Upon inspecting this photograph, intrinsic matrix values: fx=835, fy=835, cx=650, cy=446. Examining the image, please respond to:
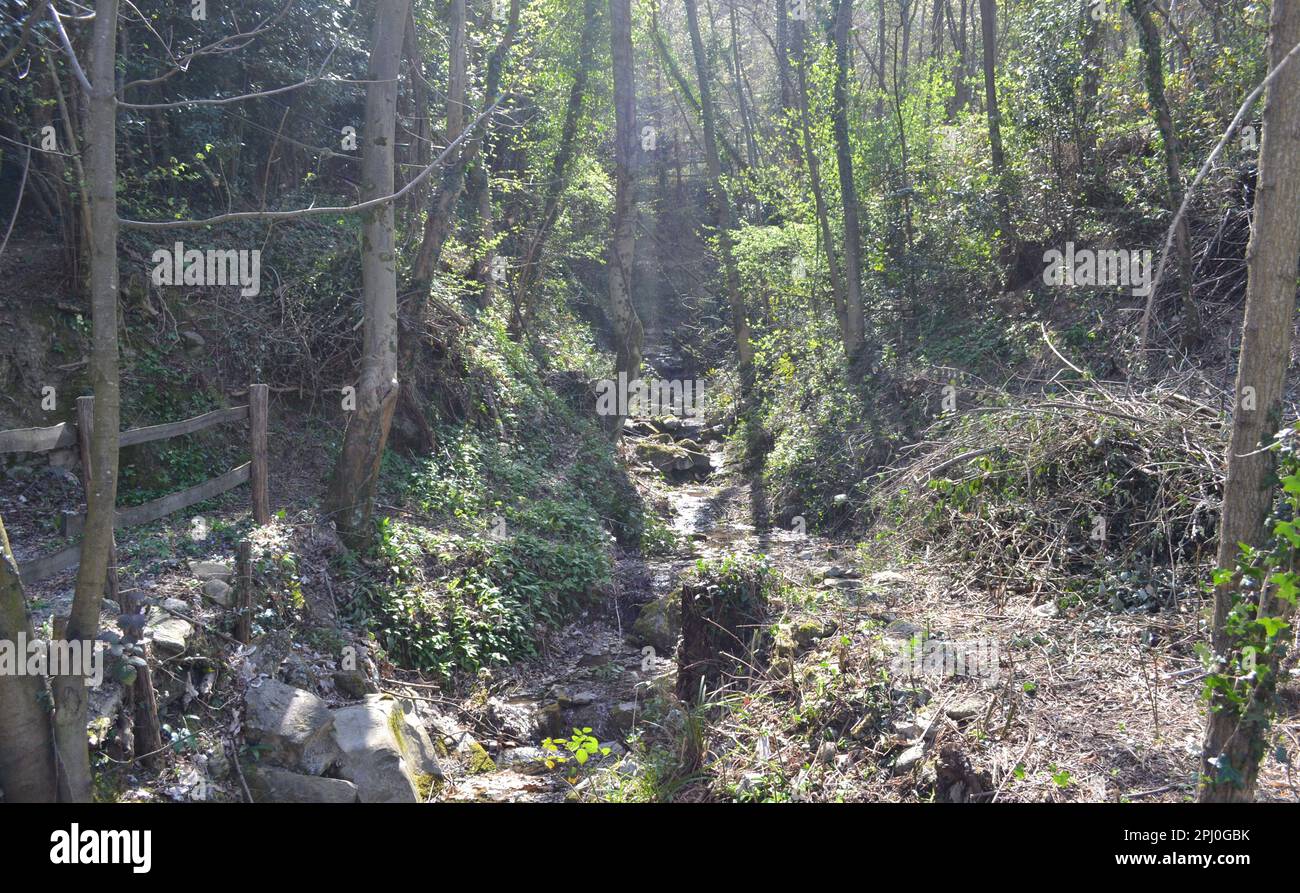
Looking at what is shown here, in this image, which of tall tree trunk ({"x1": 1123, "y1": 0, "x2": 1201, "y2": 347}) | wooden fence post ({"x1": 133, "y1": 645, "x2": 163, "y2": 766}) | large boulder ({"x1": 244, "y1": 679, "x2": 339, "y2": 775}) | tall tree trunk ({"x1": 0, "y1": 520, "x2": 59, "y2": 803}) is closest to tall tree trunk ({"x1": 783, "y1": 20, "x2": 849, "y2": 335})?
tall tree trunk ({"x1": 1123, "y1": 0, "x2": 1201, "y2": 347})

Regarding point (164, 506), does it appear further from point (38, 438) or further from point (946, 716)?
point (946, 716)

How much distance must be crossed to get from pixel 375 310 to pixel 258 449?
172 centimetres

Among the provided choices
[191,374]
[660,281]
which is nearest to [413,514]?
[191,374]

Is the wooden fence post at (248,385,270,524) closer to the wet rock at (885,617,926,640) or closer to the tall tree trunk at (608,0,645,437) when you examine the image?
the wet rock at (885,617,926,640)

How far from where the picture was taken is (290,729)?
5207 millimetres

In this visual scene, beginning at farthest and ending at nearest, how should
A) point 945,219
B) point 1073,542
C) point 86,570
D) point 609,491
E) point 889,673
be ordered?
point 945,219, point 609,491, point 1073,542, point 889,673, point 86,570

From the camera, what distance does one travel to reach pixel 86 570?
3.96 metres

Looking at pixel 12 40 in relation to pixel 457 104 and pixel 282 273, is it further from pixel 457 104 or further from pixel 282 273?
pixel 457 104

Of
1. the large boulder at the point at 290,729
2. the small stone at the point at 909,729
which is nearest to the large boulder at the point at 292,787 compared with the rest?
the large boulder at the point at 290,729

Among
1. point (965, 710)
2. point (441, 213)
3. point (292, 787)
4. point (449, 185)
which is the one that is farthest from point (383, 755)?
point (449, 185)

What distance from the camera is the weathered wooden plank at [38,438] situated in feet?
15.8

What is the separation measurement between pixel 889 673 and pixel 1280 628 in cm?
305

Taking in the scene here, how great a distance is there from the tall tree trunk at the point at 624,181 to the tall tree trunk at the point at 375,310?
6749 mm

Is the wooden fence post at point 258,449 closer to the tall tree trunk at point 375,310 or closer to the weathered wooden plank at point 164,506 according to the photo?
the weathered wooden plank at point 164,506
